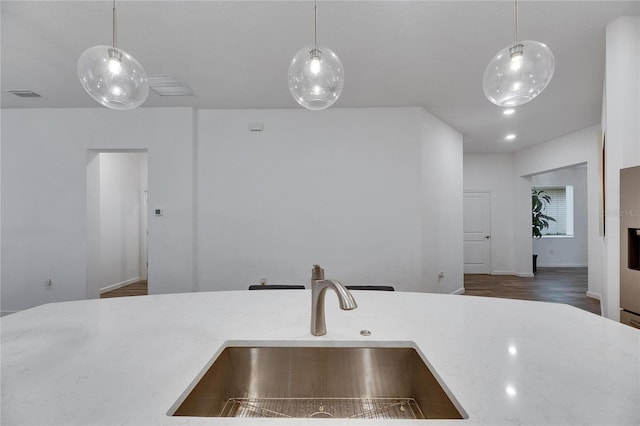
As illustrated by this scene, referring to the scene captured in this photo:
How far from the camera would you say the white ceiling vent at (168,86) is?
3.40 m

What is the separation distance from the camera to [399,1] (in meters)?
2.21

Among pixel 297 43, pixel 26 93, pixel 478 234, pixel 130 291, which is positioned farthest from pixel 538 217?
pixel 26 93

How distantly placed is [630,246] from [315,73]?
247 centimetres

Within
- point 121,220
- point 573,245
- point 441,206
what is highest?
point 441,206

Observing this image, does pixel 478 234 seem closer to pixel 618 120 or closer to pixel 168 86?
pixel 618 120

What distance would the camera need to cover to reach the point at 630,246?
2205 millimetres

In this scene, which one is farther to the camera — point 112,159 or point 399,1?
point 112,159

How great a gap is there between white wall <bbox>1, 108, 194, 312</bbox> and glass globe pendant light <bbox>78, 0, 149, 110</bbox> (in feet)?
9.49

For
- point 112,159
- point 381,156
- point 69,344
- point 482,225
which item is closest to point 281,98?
point 381,156

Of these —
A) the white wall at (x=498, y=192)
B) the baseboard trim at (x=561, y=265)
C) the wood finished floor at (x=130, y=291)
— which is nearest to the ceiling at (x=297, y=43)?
the wood finished floor at (x=130, y=291)

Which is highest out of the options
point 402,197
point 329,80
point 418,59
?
point 418,59

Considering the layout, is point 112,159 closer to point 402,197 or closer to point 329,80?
point 402,197

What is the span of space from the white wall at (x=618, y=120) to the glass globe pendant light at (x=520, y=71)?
4.82ft

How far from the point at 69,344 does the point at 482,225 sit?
25.7ft
